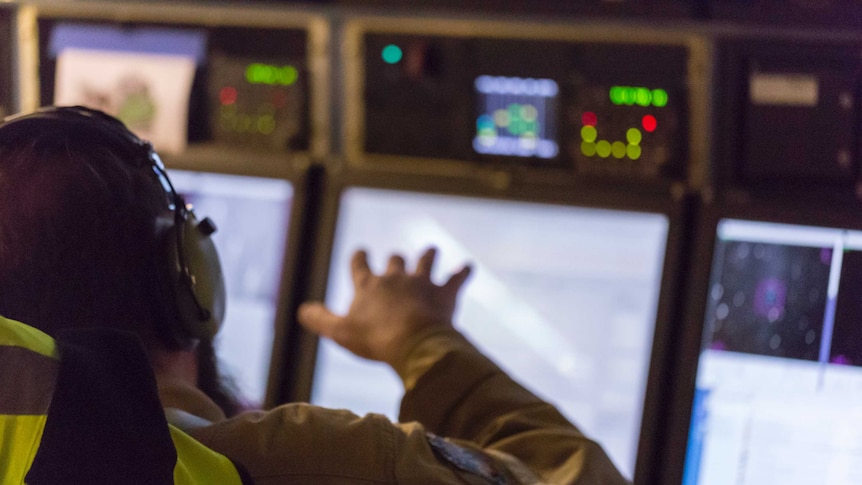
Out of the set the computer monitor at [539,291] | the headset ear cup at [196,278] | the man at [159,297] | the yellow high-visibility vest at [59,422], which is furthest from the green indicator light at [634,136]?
the yellow high-visibility vest at [59,422]

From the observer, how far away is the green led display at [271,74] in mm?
1666

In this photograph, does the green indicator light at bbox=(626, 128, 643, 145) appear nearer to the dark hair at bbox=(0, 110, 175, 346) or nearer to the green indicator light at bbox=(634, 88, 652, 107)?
the green indicator light at bbox=(634, 88, 652, 107)

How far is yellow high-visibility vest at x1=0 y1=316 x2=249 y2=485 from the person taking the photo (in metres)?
0.62

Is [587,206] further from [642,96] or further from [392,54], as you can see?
[392,54]

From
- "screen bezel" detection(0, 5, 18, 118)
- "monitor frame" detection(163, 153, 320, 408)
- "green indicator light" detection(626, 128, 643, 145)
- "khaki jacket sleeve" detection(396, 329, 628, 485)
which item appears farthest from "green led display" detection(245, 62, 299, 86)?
"khaki jacket sleeve" detection(396, 329, 628, 485)

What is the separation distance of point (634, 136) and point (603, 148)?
51 mm

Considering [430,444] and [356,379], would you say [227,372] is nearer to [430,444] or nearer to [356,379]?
[430,444]

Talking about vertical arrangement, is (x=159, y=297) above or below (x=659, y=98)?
below

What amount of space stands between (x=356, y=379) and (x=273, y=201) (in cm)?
34

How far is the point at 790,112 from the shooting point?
147cm

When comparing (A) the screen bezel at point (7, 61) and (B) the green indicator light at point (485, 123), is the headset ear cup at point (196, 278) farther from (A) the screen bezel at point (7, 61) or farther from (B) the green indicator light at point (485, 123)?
(A) the screen bezel at point (7, 61)

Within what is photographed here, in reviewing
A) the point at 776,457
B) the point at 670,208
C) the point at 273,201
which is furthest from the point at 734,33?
the point at 273,201

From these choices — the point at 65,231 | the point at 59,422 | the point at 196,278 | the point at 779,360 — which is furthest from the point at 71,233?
Answer: the point at 779,360

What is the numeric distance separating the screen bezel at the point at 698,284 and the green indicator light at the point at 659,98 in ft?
0.55
